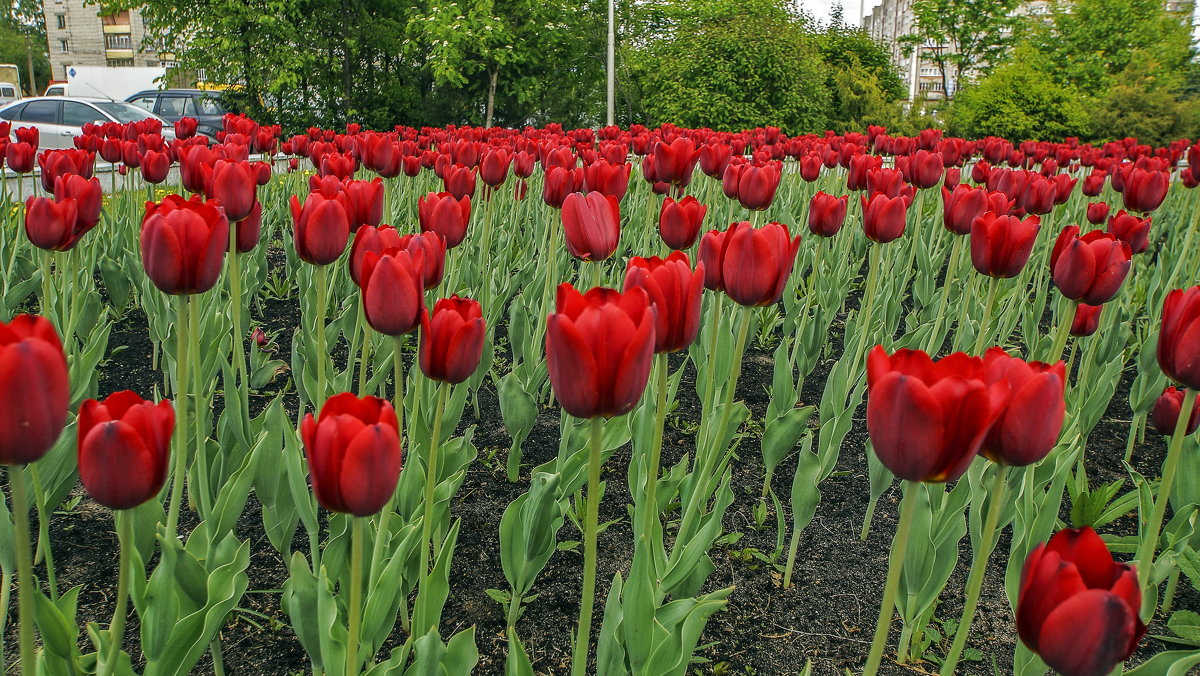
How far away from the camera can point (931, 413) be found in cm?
91

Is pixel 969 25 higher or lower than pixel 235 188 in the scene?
higher

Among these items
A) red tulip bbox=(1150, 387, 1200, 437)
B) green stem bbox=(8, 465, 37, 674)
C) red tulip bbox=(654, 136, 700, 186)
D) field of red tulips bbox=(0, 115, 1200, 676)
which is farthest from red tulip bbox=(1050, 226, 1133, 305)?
green stem bbox=(8, 465, 37, 674)

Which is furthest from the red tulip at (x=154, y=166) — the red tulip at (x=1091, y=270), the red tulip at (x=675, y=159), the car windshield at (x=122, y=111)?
the car windshield at (x=122, y=111)

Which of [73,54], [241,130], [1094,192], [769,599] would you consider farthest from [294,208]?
[73,54]

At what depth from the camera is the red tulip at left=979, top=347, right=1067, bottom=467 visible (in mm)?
939

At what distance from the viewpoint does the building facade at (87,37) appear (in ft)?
193

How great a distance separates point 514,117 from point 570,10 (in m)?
2.94

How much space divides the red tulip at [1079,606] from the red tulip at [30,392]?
3.33 ft

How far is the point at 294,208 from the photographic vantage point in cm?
184

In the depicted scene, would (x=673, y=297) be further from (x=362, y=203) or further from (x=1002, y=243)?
(x=1002, y=243)

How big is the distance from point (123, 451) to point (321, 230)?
922 mm

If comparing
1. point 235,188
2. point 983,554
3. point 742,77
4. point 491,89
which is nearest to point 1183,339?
point 983,554

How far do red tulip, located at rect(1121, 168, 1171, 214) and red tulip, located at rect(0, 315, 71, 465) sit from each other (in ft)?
13.4

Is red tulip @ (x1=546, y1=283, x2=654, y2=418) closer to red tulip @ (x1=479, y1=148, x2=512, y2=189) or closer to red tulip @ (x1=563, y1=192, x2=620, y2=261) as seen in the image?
red tulip @ (x1=563, y1=192, x2=620, y2=261)
